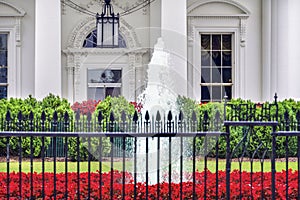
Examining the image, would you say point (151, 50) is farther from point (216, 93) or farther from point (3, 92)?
point (3, 92)

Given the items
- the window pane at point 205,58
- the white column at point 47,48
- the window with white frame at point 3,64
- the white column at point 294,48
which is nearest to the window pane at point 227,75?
the window pane at point 205,58

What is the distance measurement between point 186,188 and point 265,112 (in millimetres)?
6091

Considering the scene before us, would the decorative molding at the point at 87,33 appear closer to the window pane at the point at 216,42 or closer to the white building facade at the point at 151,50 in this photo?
the white building facade at the point at 151,50

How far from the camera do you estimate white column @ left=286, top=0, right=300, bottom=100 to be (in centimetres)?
1523

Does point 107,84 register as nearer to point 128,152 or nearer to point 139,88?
point 139,88

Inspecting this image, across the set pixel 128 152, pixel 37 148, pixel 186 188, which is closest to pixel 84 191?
pixel 186 188

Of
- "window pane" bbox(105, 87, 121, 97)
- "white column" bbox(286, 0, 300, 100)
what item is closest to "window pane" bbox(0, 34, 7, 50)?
"window pane" bbox(105, 87, 121, 97)

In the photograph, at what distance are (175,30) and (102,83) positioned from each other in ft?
10.1

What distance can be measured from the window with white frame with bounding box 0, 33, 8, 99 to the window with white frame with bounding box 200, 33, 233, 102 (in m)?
5.20

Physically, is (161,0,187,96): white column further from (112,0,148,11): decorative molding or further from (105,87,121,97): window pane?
(105,87,121,97): window pane

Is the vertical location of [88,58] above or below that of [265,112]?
above

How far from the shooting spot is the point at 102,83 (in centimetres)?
1627

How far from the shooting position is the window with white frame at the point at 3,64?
15922 mm

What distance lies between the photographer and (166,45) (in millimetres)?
14188
